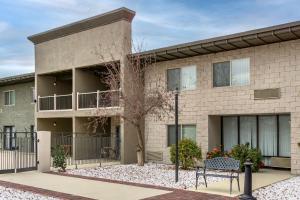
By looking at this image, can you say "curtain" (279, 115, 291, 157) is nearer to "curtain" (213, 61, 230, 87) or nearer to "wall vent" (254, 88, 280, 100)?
"wall vent" (254, 88, 280, 100)

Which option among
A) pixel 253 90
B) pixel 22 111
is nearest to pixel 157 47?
pixel 253 90

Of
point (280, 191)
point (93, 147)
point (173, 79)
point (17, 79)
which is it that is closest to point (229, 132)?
point (173, 79)

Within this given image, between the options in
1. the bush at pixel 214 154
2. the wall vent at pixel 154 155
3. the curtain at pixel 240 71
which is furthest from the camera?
the wall vent at pixel 154 155

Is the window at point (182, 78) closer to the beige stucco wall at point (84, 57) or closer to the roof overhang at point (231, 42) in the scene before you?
the roof overhang at point (231, 42)

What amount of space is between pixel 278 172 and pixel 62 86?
57.5ft

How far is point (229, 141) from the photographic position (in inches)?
770

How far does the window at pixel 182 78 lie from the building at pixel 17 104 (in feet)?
41.8

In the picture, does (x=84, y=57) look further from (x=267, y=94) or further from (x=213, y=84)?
(x=267, y=94)

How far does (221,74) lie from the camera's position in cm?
1878

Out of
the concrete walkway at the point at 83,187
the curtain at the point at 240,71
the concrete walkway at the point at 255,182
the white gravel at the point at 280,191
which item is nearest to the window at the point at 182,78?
the curtain at the point at 240,71

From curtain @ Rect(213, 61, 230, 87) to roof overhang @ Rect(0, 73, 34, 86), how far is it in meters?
15.2

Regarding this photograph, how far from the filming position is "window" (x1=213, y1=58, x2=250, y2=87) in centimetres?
1788

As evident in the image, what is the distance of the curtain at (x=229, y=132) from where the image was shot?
1944cm

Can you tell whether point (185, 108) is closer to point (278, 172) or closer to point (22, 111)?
point (278, 172)
